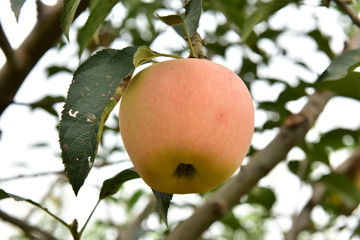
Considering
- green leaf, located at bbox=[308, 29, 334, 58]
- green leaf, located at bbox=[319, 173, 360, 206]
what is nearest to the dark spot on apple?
green leaf, located at bbox=[319, 173, 360, 206]

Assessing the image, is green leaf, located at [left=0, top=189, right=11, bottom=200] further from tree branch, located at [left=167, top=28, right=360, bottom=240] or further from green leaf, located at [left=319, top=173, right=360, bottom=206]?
green leaf, located at [left=319, top=173, right=360, bottom=206]

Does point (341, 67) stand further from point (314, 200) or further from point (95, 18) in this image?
point (314, 200)

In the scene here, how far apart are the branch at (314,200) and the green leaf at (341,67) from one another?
85cm

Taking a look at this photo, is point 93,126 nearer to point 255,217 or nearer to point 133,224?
point 133,224

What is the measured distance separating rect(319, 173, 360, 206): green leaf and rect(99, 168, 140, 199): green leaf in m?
0.75

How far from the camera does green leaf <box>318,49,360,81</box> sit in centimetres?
73

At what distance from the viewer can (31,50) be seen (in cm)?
97

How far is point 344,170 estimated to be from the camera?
1846 millimetres

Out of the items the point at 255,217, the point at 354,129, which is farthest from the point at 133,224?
the point at 255,217

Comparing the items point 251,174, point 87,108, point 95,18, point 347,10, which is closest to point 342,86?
point 347,10

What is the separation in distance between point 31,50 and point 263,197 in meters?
1.00

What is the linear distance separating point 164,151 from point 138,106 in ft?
0.22

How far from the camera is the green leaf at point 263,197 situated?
5.61 ft

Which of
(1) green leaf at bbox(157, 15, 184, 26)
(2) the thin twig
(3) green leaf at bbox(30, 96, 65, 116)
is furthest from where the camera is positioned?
(3) green leaf at bbox(30, 96, 65, 116)
